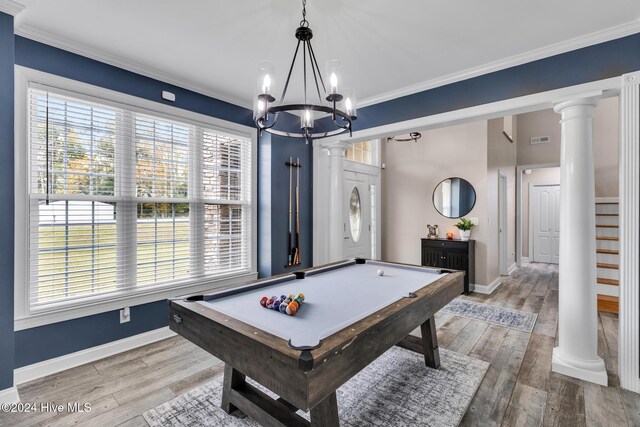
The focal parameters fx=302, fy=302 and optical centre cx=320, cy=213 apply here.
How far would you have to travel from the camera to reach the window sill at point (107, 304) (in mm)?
2379

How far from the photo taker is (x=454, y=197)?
5211 mm

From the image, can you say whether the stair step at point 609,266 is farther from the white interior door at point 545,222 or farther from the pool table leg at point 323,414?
the pool table leg at point 323,414

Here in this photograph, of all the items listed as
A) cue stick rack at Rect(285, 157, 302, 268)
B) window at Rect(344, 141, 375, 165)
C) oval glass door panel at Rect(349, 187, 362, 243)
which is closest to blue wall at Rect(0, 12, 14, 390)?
cue stick rack at Rect(285, 157, 302, 268)

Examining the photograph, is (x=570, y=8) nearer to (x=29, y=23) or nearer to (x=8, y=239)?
(x=29, y=23)

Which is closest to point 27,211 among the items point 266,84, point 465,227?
point 266,84

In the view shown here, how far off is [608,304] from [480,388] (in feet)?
10.7

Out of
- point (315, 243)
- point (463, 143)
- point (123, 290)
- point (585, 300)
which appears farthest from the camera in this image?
point (463, 143)

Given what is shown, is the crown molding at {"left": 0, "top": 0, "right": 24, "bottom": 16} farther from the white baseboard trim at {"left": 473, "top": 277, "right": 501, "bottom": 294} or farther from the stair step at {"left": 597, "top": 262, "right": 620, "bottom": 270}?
the stair step at {"left": 597, "top": 262, "right": 620, "bottom": 270}

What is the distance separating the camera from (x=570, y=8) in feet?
6.86

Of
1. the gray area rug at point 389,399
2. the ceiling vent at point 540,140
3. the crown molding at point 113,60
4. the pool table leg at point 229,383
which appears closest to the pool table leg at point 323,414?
the gray area rug at point 389,399

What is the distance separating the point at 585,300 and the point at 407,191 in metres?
3.57

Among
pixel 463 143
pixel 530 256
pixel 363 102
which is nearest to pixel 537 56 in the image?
pixel 363 102

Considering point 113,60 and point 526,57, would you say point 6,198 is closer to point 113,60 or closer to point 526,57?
point 113,60

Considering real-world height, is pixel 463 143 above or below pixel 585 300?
above
